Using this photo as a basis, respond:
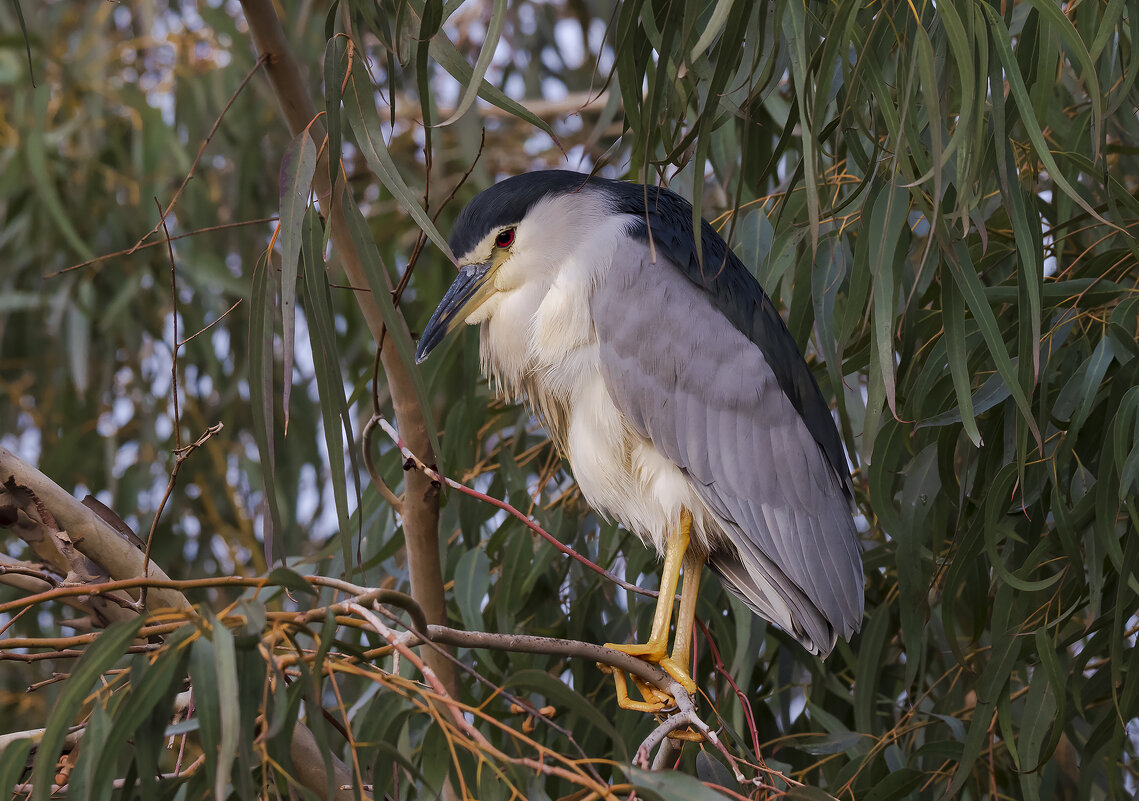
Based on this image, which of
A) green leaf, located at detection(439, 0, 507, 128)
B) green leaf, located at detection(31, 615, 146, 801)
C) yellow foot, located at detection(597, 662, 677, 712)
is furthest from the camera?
yellow foot, located at detection(597, 662, 677, 712)

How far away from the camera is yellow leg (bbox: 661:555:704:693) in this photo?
1.34 meters

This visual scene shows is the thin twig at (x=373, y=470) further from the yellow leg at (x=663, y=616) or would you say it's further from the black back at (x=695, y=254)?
the black back at (x=695, y=254)

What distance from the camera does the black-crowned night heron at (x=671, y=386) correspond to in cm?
144

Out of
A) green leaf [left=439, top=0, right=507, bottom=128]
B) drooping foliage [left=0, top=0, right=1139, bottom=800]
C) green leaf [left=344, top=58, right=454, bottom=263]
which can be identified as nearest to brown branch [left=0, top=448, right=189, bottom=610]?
drooping foliage [left=0, top=0, right=1139, bottom=800]

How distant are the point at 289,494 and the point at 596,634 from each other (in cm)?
109

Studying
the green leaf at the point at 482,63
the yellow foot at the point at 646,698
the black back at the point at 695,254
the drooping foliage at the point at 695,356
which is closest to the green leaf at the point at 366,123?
the drooping foliage at the point at 695,356

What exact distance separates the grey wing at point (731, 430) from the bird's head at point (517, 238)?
0.10m

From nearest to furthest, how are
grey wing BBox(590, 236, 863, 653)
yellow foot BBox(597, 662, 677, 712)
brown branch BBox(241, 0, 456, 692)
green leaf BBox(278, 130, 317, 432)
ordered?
1. green leaf BBox(278, 130, 317, 432)
2. brown branch BBox(241, 0, 456, 692)
3. yellow foot BBox(597, 662, 677, 712)
4. grey wing BBox(590, 236, 863, 653)

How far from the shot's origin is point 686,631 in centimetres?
143

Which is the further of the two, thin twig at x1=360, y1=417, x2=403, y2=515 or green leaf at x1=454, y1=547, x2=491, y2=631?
green leaf at x1=454, y1=547, x2=491, y2=631

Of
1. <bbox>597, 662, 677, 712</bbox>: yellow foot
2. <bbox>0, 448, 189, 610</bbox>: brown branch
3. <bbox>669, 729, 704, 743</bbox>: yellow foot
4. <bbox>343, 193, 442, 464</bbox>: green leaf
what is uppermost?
<bbox>343, 193, 442, 464</bbox>: green leaf

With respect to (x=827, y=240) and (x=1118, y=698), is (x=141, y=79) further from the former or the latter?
(x=1118, y=698)

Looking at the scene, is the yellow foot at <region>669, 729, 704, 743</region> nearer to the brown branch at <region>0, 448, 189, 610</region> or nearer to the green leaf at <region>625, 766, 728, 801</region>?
the green leaf at <region>625, 766, 728, 801</region>

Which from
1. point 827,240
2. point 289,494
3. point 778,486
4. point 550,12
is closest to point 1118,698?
point 778,486
